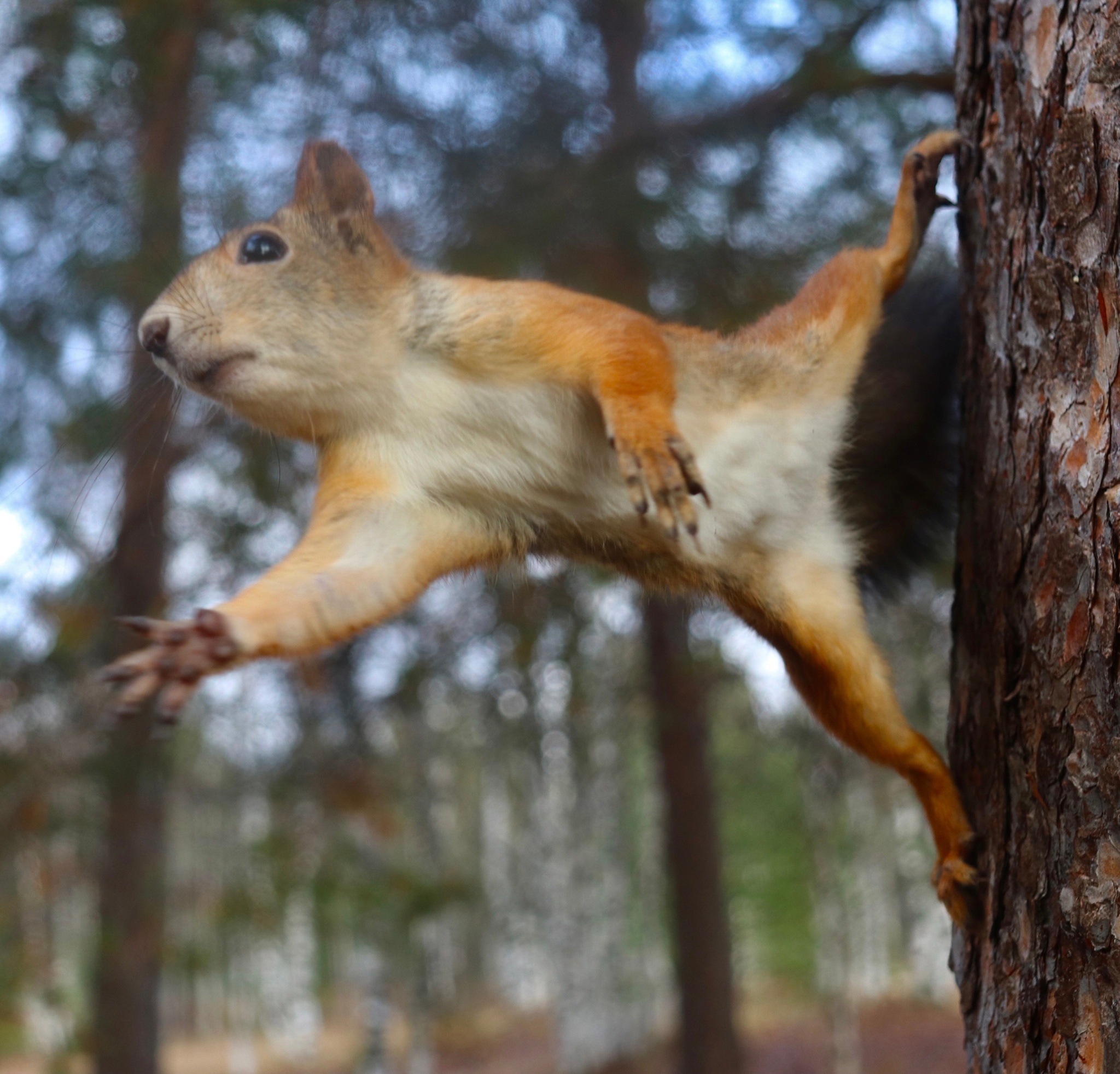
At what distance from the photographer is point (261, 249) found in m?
2.52

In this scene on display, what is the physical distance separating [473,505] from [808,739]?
→ 834 cm

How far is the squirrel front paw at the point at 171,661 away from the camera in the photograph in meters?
1.58

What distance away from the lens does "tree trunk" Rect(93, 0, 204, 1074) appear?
185 inches

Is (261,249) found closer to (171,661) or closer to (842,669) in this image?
(171,661)

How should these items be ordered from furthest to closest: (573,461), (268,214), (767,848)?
(767,848)
(268,214)
(573,461)

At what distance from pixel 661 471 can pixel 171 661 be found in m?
0.83

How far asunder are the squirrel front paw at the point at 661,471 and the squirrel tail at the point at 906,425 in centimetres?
75

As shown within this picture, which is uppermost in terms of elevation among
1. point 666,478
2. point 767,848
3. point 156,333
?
point 156,333

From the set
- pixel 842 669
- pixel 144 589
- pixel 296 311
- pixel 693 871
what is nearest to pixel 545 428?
pixel 296 311

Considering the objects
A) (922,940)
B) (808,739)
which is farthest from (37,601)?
(922,940)

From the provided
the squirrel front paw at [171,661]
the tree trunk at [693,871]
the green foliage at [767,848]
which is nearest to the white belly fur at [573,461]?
the squirrel front paw at [171,661]

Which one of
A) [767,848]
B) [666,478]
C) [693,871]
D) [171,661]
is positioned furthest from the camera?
[767,848]

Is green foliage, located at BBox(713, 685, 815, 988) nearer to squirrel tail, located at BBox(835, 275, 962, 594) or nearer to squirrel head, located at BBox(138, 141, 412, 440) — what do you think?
squirrel tail, located at BBox(835, 275, 962, 594)

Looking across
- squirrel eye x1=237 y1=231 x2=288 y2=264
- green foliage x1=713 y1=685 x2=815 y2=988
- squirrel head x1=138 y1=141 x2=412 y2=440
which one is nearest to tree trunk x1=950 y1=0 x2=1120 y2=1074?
squirrel head x1=138 y1=141 x2=412 y2=440
